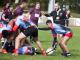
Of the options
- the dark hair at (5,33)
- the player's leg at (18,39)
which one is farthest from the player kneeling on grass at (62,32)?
the dark hair at (5,33)

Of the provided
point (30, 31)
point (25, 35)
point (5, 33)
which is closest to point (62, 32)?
point (30, 31)

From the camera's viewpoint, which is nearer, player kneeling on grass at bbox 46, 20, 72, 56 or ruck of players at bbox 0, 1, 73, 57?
player kneeling on grass at bbox 46, 20, 72, 56

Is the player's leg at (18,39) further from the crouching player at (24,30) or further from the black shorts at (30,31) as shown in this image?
the black shorts at (30,31)

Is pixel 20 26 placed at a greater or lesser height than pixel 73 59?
greater

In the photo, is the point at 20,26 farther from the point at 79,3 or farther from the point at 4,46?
the point at 79,3

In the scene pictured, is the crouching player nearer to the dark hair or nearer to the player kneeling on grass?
the player kneeling on grass

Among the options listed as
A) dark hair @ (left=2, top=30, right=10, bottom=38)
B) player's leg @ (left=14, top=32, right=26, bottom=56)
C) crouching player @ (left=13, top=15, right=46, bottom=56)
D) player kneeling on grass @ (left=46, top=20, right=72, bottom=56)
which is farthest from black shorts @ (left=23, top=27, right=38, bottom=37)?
dark hair @ (left=2, top=30, right=10, bottom=38)

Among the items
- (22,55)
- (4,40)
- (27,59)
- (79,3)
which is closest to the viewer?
(27,59)

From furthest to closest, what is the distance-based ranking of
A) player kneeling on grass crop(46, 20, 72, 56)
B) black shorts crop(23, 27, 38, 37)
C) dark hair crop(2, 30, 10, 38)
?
dark hair crop(2, 30, 10, 38)
black shorts crop(23, 27, 38, 37)
player kneeling on grass crop(46, 20, 72, 56)

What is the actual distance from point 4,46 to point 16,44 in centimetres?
106

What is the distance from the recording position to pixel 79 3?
68.9m

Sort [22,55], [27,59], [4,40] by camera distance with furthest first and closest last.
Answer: [4,40] → [22,55] → [27,59]

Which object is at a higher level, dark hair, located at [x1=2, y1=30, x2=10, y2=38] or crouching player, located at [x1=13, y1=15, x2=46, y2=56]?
crouching player, located at [x1=13, y1=15, x2=46, y2=56]

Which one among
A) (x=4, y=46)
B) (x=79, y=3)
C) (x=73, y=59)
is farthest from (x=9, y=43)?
(x=79, y=3)
